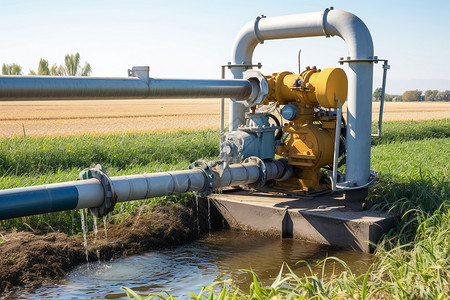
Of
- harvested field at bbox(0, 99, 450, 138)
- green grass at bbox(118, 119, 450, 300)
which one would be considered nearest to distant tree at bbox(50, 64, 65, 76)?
harvested field at bbox(0, 99, 450, 138)

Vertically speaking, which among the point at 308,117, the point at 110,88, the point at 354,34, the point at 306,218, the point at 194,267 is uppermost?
the point at 354,34

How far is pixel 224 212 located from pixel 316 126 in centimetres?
171

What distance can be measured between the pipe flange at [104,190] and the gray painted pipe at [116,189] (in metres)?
0.05

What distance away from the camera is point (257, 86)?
676 cm

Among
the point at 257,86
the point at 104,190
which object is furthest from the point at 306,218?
the point at 104,190

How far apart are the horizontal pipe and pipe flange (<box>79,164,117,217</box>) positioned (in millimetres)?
748

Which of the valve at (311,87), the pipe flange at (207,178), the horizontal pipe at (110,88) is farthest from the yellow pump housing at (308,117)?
the pipe flange at (207,178)

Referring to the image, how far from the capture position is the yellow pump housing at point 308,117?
678cm

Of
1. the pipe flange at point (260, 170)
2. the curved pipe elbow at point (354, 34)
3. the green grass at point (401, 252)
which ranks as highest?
the curved pipe elbow at point (354, 34)

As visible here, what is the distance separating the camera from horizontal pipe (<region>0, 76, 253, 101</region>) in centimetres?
472

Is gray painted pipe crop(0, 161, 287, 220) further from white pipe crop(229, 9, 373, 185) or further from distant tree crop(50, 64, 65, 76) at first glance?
distant tree crop(50, 64, 65, 76)

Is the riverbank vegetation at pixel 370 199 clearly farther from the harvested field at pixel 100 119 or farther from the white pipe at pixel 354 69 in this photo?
the harvested field at pixel 100 119

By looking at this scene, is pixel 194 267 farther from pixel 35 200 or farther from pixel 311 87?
pixel 311 87

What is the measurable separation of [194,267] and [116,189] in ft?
3.91
